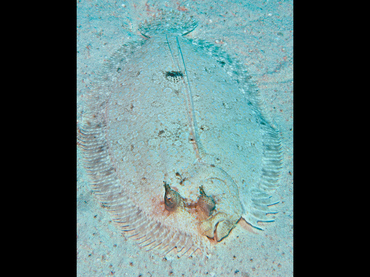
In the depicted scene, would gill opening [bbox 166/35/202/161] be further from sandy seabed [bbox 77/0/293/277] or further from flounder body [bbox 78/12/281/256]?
sandy seabed [bbox 77/0/293/277]

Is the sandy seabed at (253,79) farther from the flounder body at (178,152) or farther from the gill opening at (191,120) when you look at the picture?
the gill opening at (191,120)

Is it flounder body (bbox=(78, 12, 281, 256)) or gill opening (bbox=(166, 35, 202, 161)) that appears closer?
flounder body (bbox=(78, 12, 281, 256))

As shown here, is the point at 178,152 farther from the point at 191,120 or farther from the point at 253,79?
the point at 253,79

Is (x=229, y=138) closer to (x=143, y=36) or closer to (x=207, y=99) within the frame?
(x=207, y=99)

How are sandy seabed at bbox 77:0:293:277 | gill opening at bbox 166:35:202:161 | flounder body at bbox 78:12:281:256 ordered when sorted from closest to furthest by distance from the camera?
flounder body at bbox 78:12:281:256, gill opening at bbox 166:35:202:161, sandy seabed at bbox 77:0:293:277

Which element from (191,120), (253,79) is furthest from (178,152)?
(253,79)

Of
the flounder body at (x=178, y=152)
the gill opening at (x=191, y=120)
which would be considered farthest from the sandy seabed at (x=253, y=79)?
the gill opening at (x=191, y=120)

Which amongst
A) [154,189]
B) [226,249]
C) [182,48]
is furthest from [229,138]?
Answer: [182,48]

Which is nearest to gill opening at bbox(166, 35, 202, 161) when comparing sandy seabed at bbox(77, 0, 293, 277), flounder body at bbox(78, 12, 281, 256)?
flounder body at bbox(78, 12, 281, 256)
